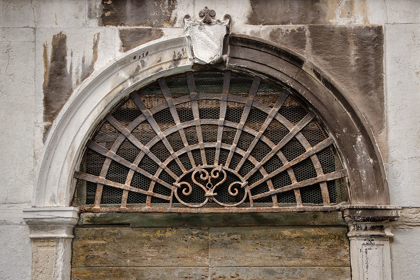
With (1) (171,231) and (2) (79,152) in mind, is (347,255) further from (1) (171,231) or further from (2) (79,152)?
(2) (79,152)

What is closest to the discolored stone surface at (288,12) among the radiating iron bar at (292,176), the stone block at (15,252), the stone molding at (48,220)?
the radiating iron bar at (292,176)

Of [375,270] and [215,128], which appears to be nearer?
[375,270]

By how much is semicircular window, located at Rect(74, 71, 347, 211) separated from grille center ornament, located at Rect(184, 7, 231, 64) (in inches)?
9.1

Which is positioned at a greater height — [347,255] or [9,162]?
[9,162]

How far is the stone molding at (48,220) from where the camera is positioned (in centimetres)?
443

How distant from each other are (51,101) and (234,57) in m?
1.59

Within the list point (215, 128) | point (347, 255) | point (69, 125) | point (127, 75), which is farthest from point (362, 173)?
point (69, 125)

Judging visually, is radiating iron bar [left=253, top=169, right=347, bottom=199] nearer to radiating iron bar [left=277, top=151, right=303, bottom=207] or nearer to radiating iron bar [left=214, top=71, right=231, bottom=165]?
radiating iron bar [left=277, top=151, right=303, bottom=207]

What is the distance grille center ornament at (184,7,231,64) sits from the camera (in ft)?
15.0

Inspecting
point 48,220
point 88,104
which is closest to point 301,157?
point 88,104

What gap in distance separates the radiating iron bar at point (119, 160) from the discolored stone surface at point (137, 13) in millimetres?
1058

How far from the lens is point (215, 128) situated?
186 inches

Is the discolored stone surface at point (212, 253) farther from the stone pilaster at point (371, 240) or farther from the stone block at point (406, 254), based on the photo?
the stone block at point (406, 254)

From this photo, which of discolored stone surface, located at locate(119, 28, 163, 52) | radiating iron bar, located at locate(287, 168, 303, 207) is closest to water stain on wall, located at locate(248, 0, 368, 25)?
discolored stone surface, located at locate(119, 28, 163, 52)
